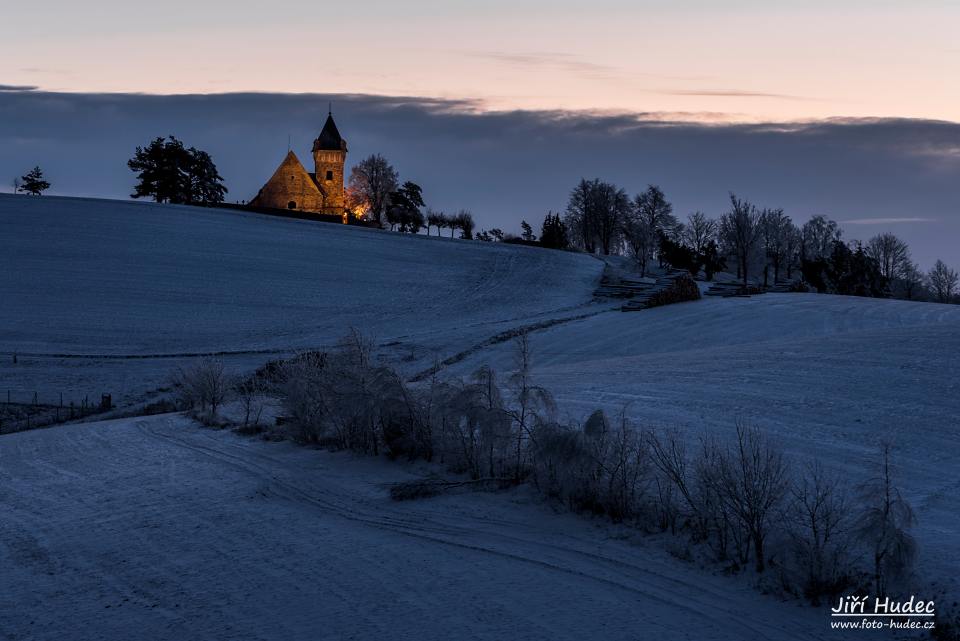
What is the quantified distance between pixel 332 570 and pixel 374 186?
96761mm

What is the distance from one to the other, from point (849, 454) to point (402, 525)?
25.8 feet

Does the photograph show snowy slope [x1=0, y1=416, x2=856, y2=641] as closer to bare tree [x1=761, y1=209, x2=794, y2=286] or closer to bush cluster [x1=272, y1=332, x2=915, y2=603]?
bush cluster [x1=272, y1=332, x2=915, y2=603]

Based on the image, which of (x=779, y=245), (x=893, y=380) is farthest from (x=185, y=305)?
(x=779, y=245)

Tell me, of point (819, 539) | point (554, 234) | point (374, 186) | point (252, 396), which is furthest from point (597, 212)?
point (819, 539)

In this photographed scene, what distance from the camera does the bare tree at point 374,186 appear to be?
348 ft

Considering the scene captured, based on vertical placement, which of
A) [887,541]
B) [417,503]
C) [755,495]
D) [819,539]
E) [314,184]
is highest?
[314,184]

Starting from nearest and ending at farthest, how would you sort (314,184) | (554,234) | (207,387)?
(207,387)
(554,234)
(314,184)

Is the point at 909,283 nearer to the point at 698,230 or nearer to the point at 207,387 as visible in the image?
the point at 698,230

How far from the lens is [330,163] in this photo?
11038cm

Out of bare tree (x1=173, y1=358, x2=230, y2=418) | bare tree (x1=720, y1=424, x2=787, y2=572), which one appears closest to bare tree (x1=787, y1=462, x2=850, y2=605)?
bare tree (x1=720, y1=424, x2=787, y2=572)

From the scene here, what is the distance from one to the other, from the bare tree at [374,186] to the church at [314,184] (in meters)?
2.37

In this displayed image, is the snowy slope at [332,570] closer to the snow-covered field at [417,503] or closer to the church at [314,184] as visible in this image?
the snow-covered field at [417,503]

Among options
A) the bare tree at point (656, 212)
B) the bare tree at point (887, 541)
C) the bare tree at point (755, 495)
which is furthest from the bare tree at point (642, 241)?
the bare tree at point (887, 541)

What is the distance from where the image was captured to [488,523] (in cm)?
1370
